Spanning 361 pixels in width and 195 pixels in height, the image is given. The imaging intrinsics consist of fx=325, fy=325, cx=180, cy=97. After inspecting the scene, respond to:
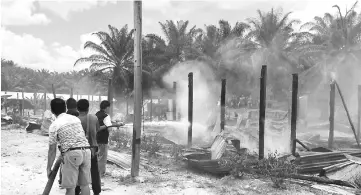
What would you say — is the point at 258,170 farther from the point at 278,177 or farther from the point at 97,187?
the point at 97,187

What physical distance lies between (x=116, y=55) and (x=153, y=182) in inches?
906

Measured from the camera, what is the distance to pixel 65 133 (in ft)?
13.4

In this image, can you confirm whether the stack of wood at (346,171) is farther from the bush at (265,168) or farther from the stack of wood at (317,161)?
the bush at (265,168)

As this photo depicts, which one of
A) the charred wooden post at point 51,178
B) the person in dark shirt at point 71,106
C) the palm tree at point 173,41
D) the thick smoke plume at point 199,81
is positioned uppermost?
the palm tree at point 173,41

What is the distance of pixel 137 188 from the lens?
6.29 meters

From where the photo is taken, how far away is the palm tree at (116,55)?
91.7ft

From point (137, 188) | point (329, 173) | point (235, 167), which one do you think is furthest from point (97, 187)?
point (329, 173)

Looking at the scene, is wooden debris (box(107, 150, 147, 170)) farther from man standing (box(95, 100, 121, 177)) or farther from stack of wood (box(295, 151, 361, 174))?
stack of wood (box(295, 151, 361, 174))

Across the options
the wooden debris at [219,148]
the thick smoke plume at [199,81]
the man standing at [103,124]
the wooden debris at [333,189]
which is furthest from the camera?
the thick smoke plume at [199,81]

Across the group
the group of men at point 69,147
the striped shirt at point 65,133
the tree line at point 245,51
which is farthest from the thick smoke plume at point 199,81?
the striped shirt at point 65,133

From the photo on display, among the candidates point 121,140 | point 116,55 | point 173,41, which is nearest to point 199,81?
point 173,41

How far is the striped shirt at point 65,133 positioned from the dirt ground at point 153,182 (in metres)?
2.08

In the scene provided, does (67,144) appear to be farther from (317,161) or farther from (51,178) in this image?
(317,161)

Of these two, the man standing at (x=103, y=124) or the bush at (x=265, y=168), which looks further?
the bush at (x=265, y=168)
